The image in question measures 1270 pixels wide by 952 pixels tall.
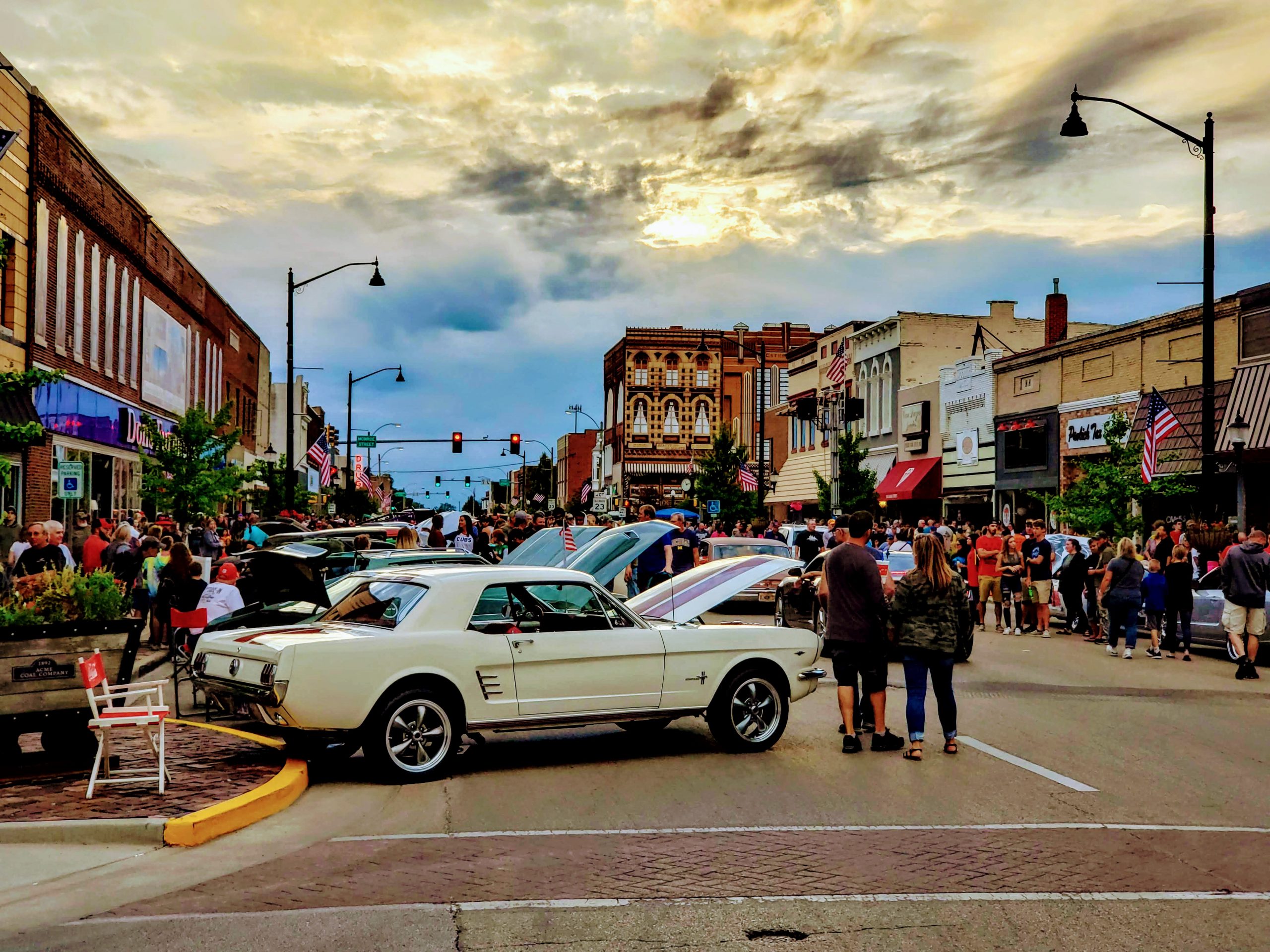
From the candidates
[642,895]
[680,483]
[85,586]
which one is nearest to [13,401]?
[85,586]

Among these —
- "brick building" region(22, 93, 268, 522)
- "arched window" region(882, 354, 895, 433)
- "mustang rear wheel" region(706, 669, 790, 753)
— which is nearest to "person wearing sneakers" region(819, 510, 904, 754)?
"mustang rear wheel" region(706, 669, 790, 753)

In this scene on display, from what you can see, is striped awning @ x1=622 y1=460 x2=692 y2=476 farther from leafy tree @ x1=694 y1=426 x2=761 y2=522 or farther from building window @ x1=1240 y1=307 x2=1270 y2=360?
building window @ x1=1240 y1=307 x2=1270 y2=360

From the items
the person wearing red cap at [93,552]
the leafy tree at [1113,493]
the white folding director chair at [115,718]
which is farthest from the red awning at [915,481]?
the white folding director chair at [115,718]

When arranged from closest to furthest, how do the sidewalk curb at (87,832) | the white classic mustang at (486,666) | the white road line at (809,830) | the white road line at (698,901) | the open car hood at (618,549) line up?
the white road line at (698,901)
the sidewalk curb at (87,832)
the white road line at (809,830)
the white classic mustang at (486,666)
the open car hood at (618,549)

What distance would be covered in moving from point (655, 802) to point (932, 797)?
194 cm

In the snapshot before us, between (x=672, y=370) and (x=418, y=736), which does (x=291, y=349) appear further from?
(x=672, y=370)

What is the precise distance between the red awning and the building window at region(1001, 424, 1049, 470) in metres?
5.34

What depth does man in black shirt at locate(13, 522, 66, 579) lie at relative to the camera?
52.3 feet

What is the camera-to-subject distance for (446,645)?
9.61 metres

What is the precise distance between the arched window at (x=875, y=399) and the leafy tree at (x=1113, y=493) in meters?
27.3

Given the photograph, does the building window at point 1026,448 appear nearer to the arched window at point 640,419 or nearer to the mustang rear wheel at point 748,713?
A: the mustang rear wheel at point 748,713

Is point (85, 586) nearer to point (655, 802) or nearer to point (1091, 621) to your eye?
point (655, 802)

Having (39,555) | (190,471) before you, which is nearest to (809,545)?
(39,555)

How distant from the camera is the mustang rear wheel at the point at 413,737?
934 centimetres
